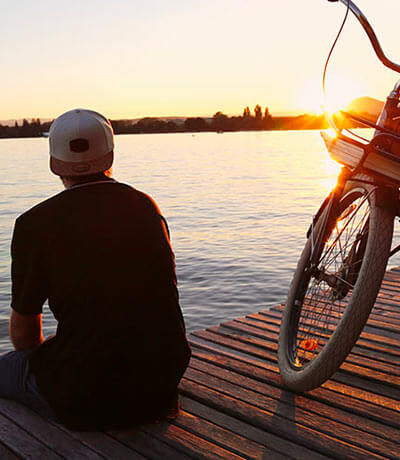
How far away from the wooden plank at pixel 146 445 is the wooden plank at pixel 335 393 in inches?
36.8

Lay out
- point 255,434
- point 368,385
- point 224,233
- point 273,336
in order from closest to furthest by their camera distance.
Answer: point 255,434 → point 368,385 → point 273,336 → point 224,233

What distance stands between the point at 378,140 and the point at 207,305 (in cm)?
665

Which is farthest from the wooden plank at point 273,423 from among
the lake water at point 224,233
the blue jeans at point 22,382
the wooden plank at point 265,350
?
the lake water at point 224,233

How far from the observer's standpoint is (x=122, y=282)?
2621 millimetres

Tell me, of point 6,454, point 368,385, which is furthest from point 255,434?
point 6,454

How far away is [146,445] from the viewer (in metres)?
2.75

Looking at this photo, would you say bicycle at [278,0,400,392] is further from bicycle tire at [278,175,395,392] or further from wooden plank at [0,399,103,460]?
wooden plank at [0,399,103,460]

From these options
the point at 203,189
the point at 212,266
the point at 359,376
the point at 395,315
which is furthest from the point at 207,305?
the point at 203,189

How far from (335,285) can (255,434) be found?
40.7 inches

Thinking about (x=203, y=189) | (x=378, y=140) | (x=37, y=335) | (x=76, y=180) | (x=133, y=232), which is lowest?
(x=203, y=189)

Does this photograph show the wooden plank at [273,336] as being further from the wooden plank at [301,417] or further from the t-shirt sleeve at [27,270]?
the t-shirt sleeve at [27,270]

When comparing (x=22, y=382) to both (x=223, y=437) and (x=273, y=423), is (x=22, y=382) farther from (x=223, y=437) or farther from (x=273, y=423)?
(x=273, y=423)

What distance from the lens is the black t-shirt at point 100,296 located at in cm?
258

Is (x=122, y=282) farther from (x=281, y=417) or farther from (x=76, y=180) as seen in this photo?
(x=281, y=417)
